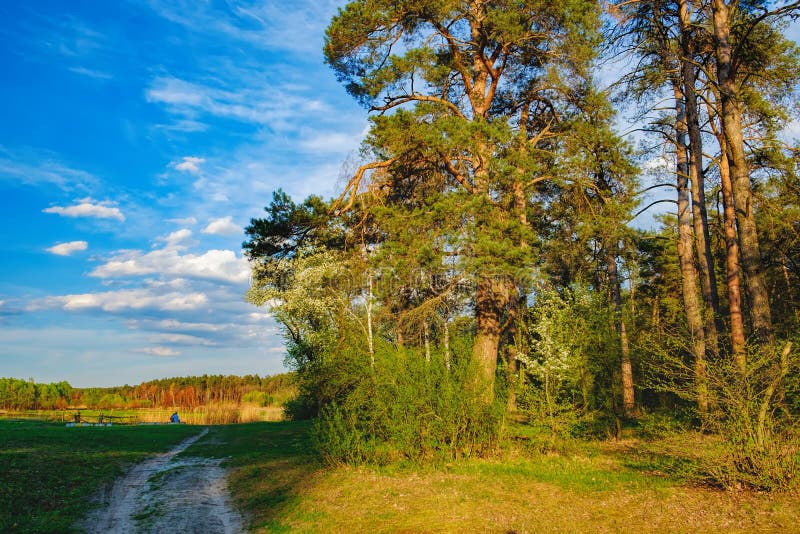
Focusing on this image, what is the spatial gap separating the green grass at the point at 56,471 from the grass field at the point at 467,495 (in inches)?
1.3

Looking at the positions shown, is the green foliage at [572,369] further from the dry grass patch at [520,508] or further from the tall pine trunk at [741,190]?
the tall pine trunk at [741,190]

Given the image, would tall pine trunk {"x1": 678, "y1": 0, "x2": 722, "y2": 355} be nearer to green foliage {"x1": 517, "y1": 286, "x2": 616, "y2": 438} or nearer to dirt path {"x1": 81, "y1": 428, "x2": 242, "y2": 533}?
green foliage {"x1": 517, "y1": 286, "x2": 616, "y2": 438}

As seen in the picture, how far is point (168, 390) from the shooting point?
5069 centimetres

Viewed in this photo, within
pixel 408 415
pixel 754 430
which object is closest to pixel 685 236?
pixel 754 430

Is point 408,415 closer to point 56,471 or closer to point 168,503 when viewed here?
point 168,503

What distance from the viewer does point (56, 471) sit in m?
11.2

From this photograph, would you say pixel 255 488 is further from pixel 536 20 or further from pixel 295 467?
pixel 536 20

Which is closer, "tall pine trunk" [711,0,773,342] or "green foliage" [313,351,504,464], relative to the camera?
"tall pine trunk" [711,0,773,342]

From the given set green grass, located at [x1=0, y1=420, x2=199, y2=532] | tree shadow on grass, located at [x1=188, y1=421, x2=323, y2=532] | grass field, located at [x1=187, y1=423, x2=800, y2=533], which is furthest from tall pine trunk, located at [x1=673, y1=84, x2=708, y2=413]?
green grass, located at [x1=0, y1=420, x2=199, y2=532]

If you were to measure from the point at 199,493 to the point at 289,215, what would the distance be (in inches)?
351

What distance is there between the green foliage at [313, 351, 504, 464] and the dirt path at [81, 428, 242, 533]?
2.64 metres

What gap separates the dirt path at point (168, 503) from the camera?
25.7 ft

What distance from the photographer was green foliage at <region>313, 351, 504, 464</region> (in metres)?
10.8

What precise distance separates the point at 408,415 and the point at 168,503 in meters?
4.77
